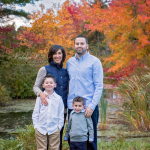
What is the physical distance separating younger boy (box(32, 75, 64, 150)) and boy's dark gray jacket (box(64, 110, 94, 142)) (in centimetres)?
14

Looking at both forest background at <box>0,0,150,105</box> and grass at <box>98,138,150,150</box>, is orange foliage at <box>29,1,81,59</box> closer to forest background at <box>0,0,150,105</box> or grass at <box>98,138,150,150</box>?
forest background at <box>0,0,150,105</box>

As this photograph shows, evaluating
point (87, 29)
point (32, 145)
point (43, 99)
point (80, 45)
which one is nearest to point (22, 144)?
point (32, 145)

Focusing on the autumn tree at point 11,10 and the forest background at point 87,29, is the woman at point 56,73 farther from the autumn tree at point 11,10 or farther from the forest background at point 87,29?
the autumn tree at point 11,10

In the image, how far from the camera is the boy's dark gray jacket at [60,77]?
2.55 meters

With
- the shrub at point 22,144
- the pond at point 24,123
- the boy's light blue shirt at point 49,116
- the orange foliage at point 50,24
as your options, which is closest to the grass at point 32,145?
the shrub at point 22,144

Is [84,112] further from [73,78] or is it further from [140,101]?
[140,101]

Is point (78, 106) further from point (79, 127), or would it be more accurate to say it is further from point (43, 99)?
point (43, 99)

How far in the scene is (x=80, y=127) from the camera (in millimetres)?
2336

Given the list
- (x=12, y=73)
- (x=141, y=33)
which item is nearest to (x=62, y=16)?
(x=12, y=73)

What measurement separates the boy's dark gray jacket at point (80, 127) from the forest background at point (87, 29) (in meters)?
3.85

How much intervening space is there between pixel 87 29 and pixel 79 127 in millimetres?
7134

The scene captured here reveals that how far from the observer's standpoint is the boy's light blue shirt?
2.34 meters

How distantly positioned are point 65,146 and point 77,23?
60.8 feet

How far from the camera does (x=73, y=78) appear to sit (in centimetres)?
251
